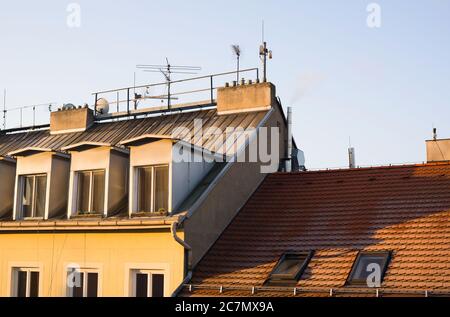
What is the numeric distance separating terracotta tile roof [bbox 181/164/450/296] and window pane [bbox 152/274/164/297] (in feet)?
3.28

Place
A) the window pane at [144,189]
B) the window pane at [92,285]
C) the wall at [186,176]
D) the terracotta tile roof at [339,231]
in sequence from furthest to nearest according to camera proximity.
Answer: the window pane at [92,285]
the window pane at [144,189]
the wall at [186,176]
the terracotta tile roof at [339,231]

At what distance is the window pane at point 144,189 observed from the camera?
786 inches

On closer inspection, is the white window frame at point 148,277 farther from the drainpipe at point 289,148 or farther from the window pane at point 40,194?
the drainpipe at point 289,148

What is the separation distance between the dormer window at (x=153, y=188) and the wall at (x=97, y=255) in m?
0.85

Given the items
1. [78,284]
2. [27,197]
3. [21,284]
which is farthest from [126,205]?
[21,284]

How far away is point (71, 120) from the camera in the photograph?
27984mm

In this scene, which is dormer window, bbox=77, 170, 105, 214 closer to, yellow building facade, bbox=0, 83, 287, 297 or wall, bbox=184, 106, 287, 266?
yellow building facade, bbox=0, 83, 287, 297

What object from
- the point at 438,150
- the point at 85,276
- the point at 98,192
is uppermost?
the point at 438,150

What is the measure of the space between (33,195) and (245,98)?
784 centimetres

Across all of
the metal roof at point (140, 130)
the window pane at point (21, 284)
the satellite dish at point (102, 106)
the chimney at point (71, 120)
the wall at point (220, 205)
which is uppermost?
the satellite dish at point (102, 106)

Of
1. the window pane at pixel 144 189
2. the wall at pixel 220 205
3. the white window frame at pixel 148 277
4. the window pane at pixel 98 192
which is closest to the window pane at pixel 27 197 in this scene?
the window pane at pixel 98 192

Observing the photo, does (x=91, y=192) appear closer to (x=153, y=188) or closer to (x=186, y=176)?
(x=153, y=188)
